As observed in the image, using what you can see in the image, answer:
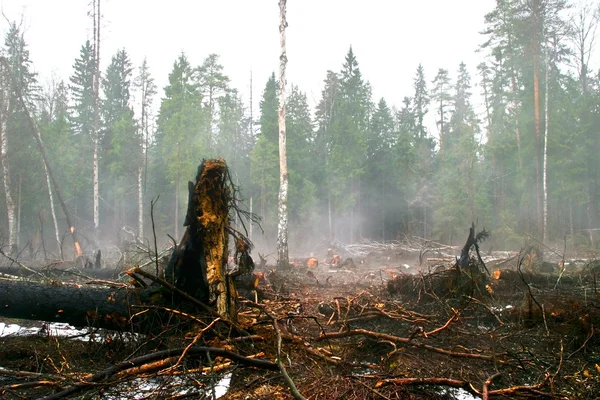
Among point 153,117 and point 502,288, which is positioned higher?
point 153,117

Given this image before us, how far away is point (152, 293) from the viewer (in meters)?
4.50

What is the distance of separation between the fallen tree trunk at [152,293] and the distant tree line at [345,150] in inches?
718

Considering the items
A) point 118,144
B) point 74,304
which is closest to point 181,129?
point 118,144

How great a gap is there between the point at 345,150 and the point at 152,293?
30162 mm

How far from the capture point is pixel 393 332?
554cm

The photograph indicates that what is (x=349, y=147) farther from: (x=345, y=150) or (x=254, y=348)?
(x=254, y=348)

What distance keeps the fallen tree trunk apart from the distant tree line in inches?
718

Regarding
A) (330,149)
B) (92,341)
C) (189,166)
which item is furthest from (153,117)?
(92,341)

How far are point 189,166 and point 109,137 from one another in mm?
10526

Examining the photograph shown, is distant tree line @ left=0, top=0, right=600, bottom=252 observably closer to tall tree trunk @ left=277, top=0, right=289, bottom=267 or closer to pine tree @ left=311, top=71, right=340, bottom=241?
pine tree @ left=311, top=71, right=340, bottom=241

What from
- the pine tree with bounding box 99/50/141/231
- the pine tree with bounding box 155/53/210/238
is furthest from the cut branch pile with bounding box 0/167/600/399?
the pine tree with bounding box 99/50/141/231

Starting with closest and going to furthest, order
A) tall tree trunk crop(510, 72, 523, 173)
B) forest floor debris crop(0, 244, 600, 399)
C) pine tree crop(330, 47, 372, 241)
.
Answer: forest floor debris crop(0, 244, 600, 399) → tall tree trunk crop(510, 72, 523, 173) → pine tree crop(330, 47, 372, 241)

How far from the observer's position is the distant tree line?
2353 centimetres

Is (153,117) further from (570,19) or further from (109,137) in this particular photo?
(570,19)
